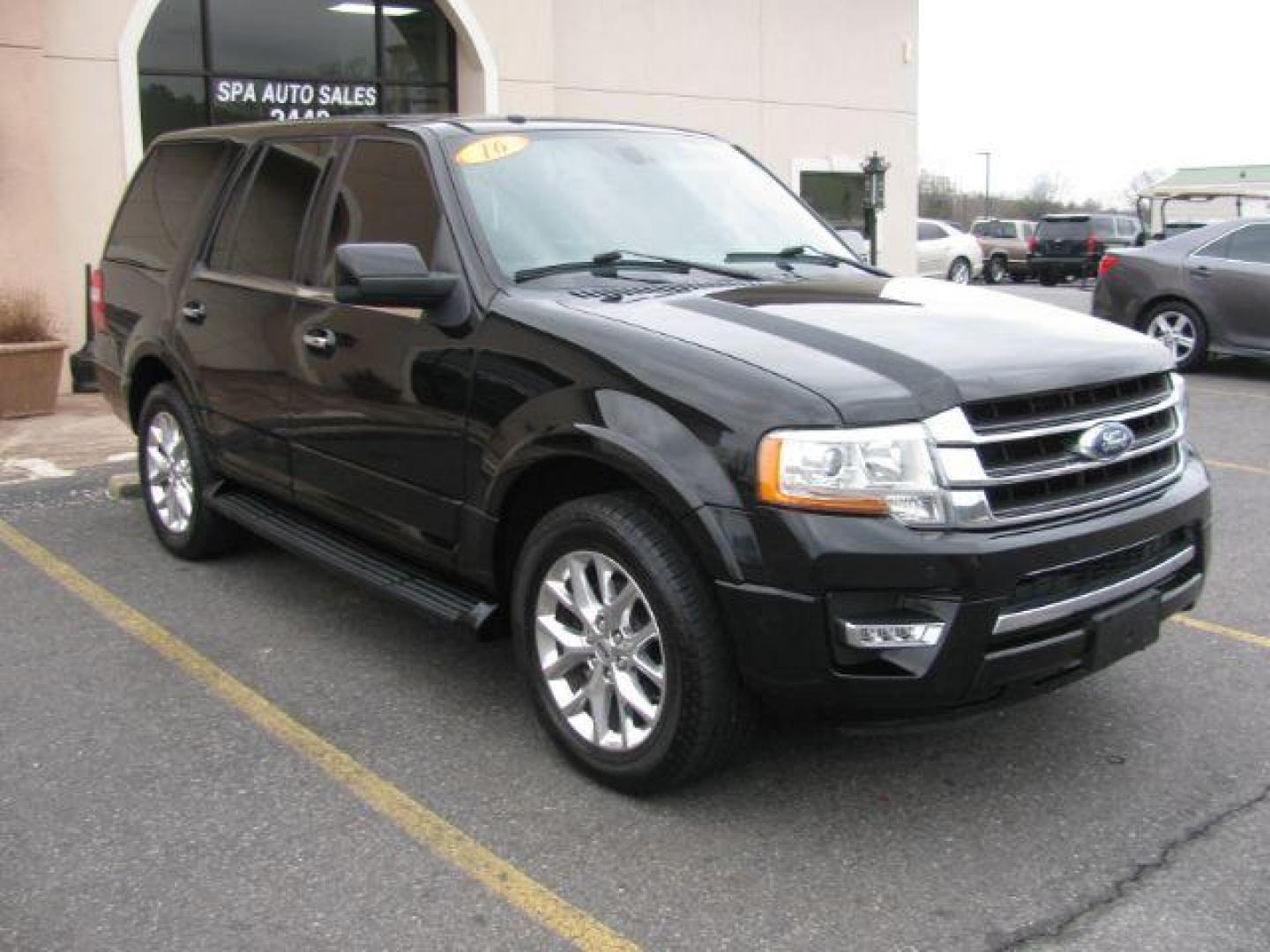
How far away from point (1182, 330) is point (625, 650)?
9.75m

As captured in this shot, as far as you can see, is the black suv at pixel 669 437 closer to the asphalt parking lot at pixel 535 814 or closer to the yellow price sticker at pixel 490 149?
the yellow price sticker at pixel 490 149

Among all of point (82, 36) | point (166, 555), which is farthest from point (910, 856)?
point (82, 36)

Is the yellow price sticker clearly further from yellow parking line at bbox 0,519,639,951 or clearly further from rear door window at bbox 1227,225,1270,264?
rear door window at bbox 1227,225,1270,264

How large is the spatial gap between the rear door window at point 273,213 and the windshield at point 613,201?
88cm

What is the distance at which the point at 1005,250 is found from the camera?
3409cm

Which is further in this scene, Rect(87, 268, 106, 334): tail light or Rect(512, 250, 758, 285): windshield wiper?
Rect(87, 268, 106, 334): tail light

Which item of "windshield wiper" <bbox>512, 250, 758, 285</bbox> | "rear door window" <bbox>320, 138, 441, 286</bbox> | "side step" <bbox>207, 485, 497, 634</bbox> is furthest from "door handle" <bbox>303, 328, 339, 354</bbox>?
"windshield wiper" <bbox>512, 250, 758, 285</bbox>

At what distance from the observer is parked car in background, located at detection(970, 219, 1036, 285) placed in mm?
33906

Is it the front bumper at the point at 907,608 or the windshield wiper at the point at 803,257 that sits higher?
the windshield wiper at the point at 803,257

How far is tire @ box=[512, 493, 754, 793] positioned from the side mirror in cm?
81

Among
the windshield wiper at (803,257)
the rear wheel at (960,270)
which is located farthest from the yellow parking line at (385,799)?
the rear wheel at (960,270)

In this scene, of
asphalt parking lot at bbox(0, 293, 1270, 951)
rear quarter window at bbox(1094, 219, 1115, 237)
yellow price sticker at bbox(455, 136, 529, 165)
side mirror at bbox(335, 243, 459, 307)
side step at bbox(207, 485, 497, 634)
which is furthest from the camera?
rear quarter window at bbox(1094, 219, 1115, 237)

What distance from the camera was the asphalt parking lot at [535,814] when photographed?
2.90 m

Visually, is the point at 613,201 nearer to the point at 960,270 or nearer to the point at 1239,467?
the point at 1239,467
